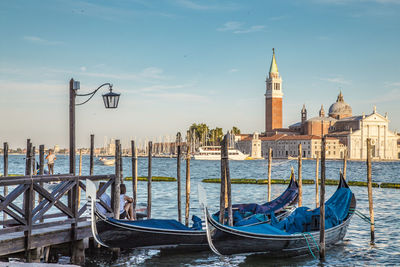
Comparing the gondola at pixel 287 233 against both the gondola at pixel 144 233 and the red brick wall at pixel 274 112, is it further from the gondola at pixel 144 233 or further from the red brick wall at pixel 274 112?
the red brick wall at pixel 274 112

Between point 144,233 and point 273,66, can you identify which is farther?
point 273,66

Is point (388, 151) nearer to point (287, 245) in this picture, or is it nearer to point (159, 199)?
point (159, 199)

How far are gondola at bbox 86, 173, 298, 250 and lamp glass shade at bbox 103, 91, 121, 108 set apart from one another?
61.1 inches

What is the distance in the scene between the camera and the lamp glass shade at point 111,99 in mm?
7008

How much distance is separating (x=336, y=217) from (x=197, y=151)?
2679 inches

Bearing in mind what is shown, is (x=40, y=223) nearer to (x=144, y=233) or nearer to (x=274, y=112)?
(x=144, y=233)

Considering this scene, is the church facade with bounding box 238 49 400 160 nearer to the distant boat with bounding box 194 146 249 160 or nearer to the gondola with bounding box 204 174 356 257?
the distant boat with bounding box 194 146 249 160

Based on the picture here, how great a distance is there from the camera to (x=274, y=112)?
8119cm

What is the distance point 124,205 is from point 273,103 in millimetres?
74813

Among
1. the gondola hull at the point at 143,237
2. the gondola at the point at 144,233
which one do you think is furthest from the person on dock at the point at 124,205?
the gondola hull at the point at 143,237

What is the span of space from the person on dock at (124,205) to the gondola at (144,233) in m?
0.77

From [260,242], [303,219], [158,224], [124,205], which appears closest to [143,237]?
[158,224]

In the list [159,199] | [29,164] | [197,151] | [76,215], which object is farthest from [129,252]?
[197,151]

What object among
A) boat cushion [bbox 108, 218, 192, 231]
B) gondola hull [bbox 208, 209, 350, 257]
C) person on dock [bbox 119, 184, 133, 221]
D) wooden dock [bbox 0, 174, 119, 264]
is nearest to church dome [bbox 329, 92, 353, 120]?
gondola hull [bbox 208, 209, 350, 257]
